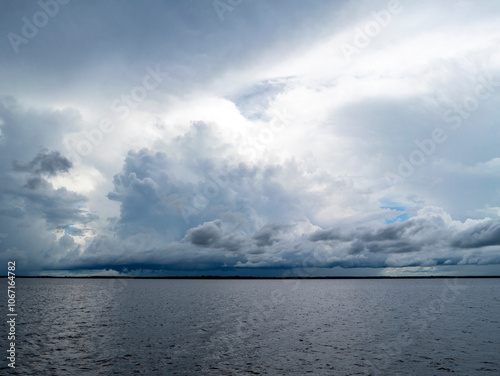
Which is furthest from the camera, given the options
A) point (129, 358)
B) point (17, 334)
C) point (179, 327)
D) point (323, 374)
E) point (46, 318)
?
point (46, 318)

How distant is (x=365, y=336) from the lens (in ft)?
176

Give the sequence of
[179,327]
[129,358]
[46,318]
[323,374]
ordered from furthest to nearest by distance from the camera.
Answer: [46,318] → [179,327] → [129,358] → [323,374]

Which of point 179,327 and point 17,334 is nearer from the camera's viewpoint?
point 17,334

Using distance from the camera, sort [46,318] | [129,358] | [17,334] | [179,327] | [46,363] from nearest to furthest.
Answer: [46,363] < [129,358] < [17,334] < [179,327] < [46,318]

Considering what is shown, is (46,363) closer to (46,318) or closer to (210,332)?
(210,332)

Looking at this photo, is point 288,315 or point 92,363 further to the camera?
point 288,315

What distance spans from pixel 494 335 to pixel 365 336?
21272mm

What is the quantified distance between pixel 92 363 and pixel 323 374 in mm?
25274

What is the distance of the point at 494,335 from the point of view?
5481cm

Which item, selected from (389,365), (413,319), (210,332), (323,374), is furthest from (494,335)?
(210,332)

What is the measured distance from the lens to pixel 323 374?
3416 cm

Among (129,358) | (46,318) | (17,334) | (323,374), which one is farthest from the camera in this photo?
(46,318)

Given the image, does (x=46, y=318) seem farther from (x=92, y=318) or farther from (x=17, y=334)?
(x=17, y=334)

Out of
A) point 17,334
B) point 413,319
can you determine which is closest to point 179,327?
point 17,334
